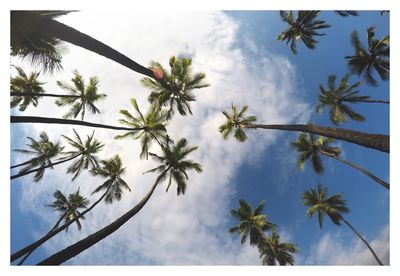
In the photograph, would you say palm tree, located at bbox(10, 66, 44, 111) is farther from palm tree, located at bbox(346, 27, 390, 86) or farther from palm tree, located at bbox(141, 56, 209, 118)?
palm tree, located at bbox(346, 27, 390, 86)

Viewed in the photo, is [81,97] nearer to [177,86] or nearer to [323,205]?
[177,86]

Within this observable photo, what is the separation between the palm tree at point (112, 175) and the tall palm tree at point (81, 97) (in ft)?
10.8

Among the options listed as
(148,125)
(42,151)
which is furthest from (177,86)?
(42,151)

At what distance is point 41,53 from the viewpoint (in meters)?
6.24

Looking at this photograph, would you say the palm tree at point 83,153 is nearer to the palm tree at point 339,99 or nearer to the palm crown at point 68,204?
the palm crown at point 68,204

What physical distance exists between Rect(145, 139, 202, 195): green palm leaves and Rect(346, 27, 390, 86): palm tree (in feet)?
38.9

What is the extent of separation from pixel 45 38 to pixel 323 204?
76.2ft

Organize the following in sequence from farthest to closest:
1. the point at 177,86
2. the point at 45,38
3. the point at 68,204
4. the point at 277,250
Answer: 1. the point at 277,250
2. the point at 68,204
3. the point at 177,86
4. the point at 45,38

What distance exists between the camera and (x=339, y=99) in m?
18.2

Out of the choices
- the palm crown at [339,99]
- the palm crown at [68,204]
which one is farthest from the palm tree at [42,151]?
the palm crown at [339,99]

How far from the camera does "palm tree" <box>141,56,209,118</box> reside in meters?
14.3

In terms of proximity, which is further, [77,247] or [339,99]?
[339,99]

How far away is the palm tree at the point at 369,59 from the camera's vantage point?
15798mm
